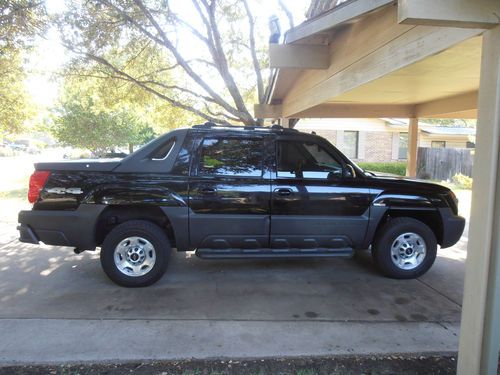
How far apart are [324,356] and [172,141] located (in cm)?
297

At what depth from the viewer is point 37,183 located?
470 centimetres

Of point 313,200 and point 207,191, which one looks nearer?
point 207,191

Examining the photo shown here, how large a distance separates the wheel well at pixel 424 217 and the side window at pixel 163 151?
2.85 metres

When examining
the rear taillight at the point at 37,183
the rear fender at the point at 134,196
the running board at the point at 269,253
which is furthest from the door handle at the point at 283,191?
the rear taillight at the point at 37,183

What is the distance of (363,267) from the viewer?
19.3 feet

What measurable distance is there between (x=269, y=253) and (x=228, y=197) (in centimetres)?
87

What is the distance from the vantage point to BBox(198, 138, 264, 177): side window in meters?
4.91

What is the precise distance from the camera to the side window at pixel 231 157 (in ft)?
16.1

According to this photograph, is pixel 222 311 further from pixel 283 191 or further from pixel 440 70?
pixel 440 70

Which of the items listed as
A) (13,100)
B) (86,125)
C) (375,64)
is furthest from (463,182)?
(86,125)

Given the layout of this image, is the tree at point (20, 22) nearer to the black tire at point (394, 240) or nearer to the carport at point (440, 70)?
the carport at point (440, 70)

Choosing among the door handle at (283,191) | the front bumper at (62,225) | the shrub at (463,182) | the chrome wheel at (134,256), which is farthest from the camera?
the shrub at (463,182)

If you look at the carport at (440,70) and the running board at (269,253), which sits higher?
the carport at (440,70)

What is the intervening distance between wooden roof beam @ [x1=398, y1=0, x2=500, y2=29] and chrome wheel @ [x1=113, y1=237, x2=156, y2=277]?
366cm
